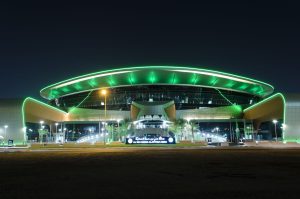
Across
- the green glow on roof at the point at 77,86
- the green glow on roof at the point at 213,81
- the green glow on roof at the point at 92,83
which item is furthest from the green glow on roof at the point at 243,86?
the green glow on roof at the point at 77,86

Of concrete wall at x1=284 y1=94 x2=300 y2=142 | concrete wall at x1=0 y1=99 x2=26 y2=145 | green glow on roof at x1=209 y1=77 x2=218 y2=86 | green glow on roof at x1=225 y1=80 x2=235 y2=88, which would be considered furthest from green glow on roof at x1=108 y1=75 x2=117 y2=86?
concrete wall at x1=284 y1=94 x2=300 y2=142

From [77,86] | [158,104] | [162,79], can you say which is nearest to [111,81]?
[77,86]

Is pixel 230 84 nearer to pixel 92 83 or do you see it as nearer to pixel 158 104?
pixel 158 104

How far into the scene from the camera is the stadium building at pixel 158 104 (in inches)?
2731

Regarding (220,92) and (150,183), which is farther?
(220,92)

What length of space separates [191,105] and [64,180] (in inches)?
2614

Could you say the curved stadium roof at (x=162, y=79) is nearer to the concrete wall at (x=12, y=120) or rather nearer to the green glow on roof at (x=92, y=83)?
the green glow on roof at (x=92, y=83)

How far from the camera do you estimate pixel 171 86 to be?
76188mm

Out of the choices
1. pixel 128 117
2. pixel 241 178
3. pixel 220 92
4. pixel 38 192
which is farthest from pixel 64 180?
pixel 220 92

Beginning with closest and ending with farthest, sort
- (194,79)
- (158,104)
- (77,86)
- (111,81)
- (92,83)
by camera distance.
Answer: (158,104) < (194,79) < (111,81) < (92,83) < (77,86)

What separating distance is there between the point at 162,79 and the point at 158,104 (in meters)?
6.79

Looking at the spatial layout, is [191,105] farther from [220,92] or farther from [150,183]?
[150,183]

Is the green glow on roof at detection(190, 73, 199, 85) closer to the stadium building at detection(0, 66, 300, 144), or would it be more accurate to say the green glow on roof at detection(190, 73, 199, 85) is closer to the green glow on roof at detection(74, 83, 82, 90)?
the stadium building at detection(0, 66, 300, 144)

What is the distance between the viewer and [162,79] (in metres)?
76.3
